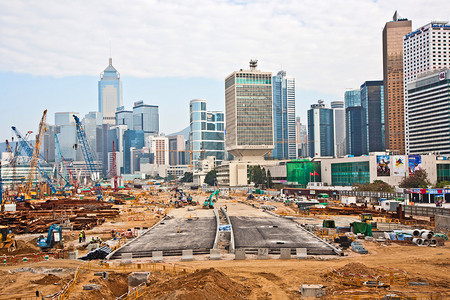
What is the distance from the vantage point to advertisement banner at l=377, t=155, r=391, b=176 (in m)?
117

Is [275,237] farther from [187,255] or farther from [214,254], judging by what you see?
[187,255]

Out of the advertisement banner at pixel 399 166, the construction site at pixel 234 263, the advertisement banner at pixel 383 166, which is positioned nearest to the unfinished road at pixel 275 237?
the construction site at pixel 234 263

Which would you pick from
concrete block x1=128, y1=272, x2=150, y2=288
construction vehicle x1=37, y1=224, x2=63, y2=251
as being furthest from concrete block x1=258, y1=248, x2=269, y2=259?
construction vehicle x1=37, y1=224, x2=63, y2=251

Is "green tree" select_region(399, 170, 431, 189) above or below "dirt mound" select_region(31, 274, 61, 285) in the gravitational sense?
above

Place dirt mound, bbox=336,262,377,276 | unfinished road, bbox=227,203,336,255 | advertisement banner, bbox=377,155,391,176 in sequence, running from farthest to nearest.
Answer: advertisement banner, bbox=377,155,391,176 → unfinished road, bbox=227,203,336,255 → dirt mound, bbox=336,262,377,276

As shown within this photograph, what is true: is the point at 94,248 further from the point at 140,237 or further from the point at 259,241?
the point at 259,241

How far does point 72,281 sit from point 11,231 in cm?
3538

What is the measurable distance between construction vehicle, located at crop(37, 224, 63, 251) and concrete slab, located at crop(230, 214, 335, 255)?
62.1ft

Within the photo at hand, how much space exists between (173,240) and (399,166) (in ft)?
272

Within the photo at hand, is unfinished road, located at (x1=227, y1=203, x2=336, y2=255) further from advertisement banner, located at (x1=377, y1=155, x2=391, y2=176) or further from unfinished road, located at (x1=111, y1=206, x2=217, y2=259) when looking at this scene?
advertisement banner, located at (x1=377, y1=155, x2=391, y2=176)

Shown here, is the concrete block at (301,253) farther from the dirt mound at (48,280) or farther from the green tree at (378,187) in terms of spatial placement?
the green tree at (378,187)

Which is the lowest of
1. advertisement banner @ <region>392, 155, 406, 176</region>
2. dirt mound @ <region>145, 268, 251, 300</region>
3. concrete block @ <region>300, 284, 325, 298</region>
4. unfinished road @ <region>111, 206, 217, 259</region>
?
unfinished road @ <region>111, 206, 217, 259</region>

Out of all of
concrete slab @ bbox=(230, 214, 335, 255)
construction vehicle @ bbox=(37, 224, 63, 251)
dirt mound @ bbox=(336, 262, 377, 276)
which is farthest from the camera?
construction vehicle @ bbox=(37, 224, 63, 251)

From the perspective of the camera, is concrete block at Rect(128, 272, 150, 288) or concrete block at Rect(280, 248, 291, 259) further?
concrete block at Rect(280, 248, 291, 259)
